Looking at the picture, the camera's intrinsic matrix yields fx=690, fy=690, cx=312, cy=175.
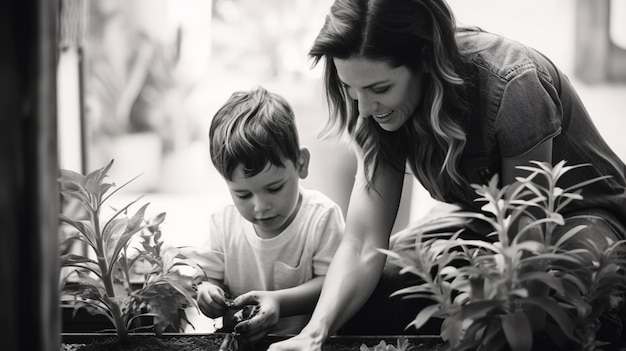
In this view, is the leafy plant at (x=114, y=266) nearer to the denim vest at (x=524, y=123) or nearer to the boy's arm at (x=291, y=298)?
the boy's arm at (x=291, y=298)

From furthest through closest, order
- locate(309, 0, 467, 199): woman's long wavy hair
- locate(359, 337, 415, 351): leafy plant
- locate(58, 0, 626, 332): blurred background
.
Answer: locate(58, 0, 626, 332): blurred background
locate(309, 0, 467, 199): woman's long wavy hair
locate(359, 337, 415, 351): leafy plant

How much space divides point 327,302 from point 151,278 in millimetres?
381

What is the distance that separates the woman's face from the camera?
1464mm

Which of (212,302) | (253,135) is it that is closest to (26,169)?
(212,302)

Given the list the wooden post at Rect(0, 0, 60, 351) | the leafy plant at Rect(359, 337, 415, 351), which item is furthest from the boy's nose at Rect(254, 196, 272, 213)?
the wooden post at Rect(0, 0, 60, 351)

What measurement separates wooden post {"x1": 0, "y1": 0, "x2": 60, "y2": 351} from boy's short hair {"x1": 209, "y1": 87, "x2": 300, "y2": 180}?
42.9 inches

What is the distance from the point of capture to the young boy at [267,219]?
1688 millimetres

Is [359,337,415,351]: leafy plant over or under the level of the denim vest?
under

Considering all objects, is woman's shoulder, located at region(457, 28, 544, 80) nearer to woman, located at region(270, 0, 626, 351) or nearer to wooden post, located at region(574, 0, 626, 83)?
woman, located at region(270, 0, 626, 351)

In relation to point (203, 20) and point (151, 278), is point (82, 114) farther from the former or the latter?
point (151, 278)

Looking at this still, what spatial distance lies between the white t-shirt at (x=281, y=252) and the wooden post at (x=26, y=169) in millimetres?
1212

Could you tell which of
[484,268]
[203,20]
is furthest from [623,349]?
[203,20]

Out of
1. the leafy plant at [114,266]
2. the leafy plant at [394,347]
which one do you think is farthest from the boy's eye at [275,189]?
the leafy plant at [394,347]

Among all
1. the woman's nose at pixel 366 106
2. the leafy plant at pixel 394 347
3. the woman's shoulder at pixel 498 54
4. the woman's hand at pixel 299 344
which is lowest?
the woman's hand at pixel 299 344
